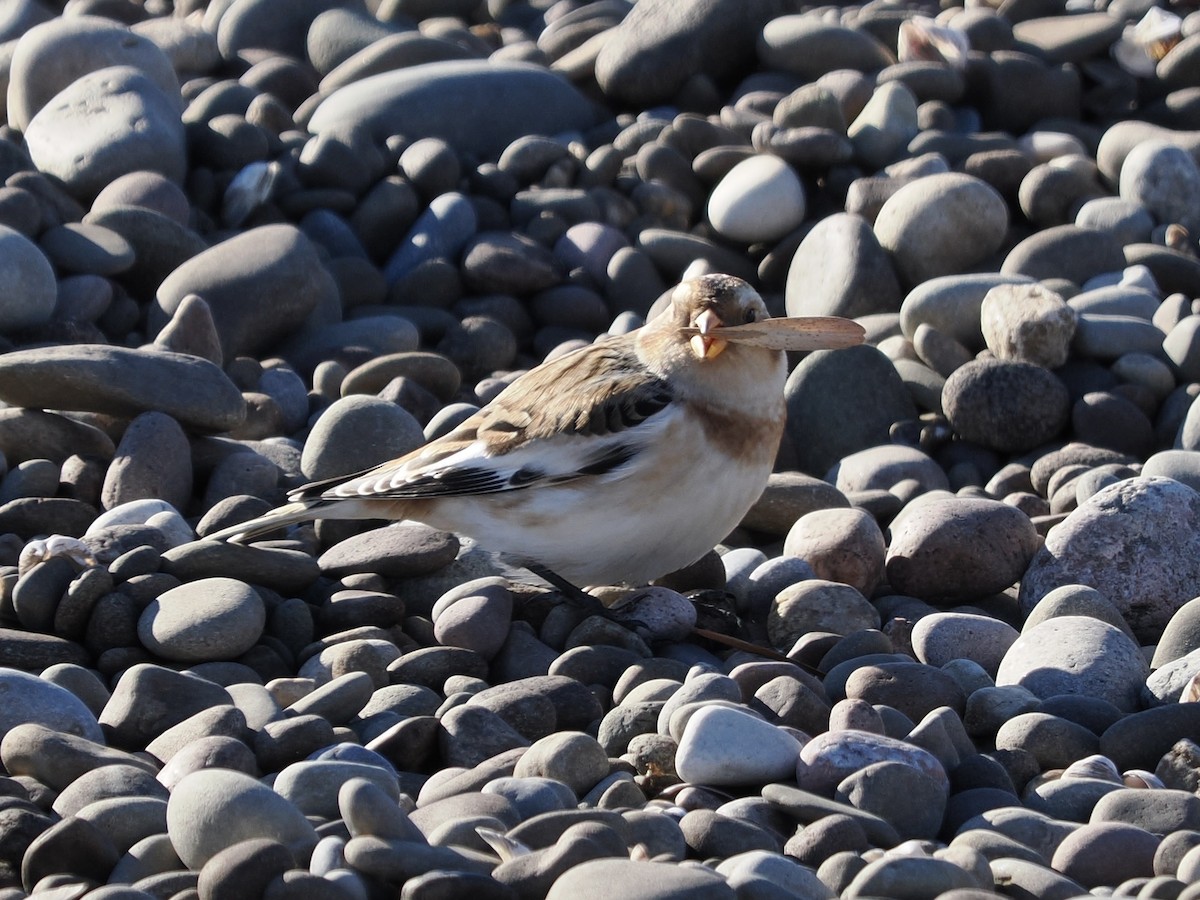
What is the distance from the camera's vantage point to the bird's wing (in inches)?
187

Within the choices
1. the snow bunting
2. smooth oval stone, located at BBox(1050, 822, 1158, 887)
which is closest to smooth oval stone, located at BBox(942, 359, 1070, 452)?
the snow bunting

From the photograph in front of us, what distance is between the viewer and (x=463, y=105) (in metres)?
9.66

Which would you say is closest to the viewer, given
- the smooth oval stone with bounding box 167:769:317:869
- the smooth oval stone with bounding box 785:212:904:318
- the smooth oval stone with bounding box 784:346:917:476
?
the smooth oval stone with bounding box 167:769:317:869

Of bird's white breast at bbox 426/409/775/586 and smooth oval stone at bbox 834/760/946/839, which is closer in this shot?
smooth oval stone at bbox 834/760/946/839

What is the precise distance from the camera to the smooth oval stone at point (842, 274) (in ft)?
25.4

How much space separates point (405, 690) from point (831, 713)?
1083mm

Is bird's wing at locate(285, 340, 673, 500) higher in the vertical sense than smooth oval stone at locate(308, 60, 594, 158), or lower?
lower

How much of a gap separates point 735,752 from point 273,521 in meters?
2.00

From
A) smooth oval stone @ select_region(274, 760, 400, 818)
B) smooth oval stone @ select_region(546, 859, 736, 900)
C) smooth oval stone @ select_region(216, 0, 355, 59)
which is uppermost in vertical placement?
smooth oval stone @ select_region(216, 0, 355, 59)

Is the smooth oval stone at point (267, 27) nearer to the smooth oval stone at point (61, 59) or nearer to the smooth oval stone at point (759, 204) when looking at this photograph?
the smooth oval stone at point (61, 59)

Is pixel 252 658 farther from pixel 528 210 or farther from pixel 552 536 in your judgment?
pixel 528 210

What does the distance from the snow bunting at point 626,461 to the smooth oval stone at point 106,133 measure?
153 inches

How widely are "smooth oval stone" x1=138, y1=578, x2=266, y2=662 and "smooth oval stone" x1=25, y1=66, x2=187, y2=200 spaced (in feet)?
14.3

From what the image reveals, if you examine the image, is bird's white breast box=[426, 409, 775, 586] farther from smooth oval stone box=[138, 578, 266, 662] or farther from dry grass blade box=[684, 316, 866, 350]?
smooth oval stone box=[138, 578, 266, 662]
